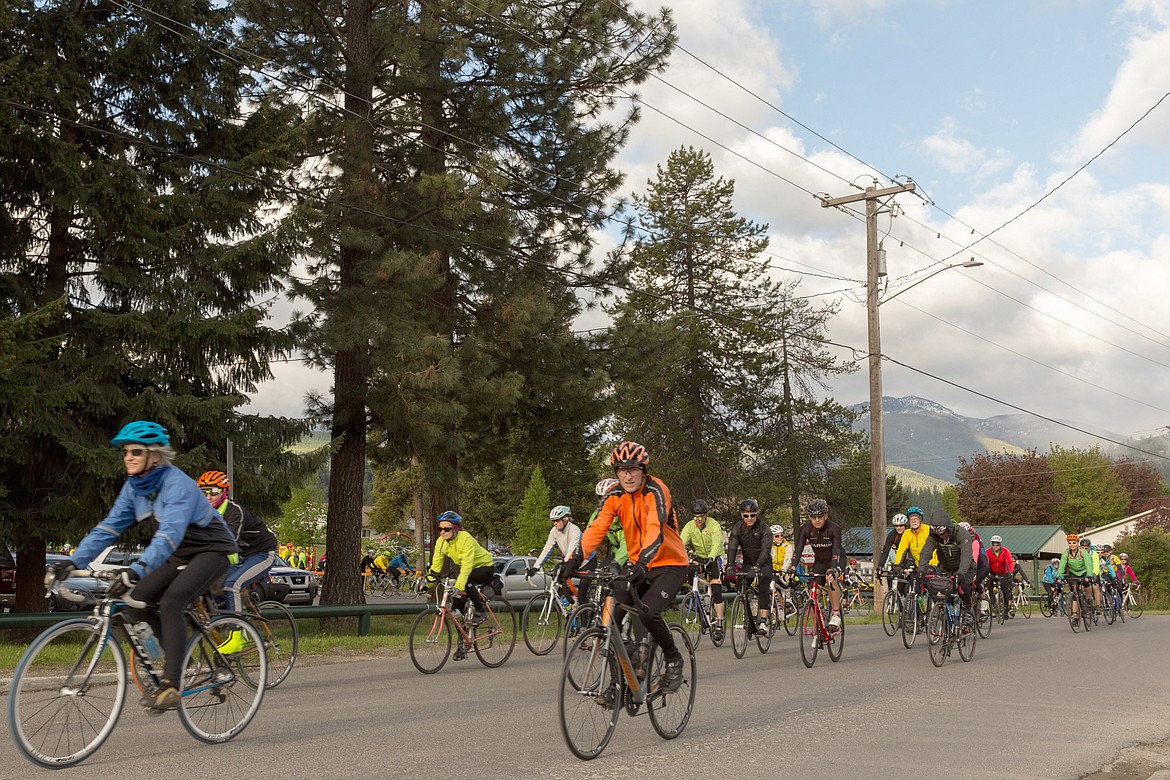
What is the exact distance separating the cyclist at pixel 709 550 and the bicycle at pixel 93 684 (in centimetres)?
905

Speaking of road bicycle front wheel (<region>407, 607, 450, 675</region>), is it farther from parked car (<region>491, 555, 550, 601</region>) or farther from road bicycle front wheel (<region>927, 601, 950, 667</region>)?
parked car (<region>491, 555, 550, 601</region>)

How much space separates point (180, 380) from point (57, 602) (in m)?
10.5

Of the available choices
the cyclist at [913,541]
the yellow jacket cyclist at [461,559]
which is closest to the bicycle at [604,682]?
the yellow jacket cyclist at [461,559]

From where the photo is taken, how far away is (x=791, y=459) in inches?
2100

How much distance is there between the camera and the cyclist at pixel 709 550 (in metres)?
16.1

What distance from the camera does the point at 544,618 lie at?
1560 centimetres

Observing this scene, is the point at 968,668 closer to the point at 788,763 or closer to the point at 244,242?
the point at 788,763

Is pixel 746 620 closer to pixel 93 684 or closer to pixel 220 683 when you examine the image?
pixel 220 683

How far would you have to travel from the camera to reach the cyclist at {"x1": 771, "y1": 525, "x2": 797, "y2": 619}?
15812 mm

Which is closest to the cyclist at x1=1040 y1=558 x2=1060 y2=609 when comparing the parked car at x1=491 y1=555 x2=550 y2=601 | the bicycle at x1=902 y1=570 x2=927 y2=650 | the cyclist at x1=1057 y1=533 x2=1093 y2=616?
the cyclist at x1=1057 y1=533 x2=1093 y2=616

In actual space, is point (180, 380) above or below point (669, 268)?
below

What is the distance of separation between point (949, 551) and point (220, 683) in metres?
11.3

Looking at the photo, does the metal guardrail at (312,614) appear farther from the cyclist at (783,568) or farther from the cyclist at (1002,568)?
the cyclist at (1002,568)

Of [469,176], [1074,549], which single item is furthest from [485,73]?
[1074,549]
